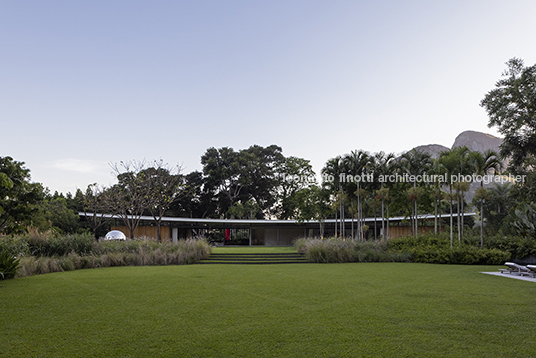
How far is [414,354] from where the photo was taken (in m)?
3.64

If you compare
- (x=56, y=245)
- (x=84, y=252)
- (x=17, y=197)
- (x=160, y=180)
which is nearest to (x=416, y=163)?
(x=160, y=180)

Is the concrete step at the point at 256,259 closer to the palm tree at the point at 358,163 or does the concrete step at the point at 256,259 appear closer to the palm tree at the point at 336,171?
the palm tree at the point at 358,163

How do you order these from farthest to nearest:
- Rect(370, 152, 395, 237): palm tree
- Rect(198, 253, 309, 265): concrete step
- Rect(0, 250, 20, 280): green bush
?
Rect(370, 152, 395, 237): palm tree → Rect(198, 253, 309, 265): concrete step → Rect(0, 250, 20, 280): green bush

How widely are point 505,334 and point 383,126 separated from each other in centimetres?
2215

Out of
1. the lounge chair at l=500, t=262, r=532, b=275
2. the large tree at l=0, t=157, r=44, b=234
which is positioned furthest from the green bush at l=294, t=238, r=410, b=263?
the large tree at l=0, t=157, r=44, b=234

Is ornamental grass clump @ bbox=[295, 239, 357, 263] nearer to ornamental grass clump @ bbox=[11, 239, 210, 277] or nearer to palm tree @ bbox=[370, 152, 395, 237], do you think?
ornamental grass clump @ bbox=[11, 239, 210, 277]

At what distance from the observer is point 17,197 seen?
351 inches

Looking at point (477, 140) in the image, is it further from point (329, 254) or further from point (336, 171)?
point (329, 254)

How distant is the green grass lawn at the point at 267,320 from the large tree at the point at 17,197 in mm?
1700

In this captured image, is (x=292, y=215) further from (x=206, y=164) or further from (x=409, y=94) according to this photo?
(x=409, y=94)

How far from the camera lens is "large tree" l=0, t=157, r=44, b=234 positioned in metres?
7.23

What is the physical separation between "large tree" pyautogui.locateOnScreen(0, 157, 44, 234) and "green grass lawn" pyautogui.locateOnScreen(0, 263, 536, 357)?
1.70 metres

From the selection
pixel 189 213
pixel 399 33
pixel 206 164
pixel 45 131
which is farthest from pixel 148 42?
pixel 189 213

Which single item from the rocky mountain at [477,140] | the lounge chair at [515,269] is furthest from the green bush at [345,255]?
the rocky mountain at [477,140]
